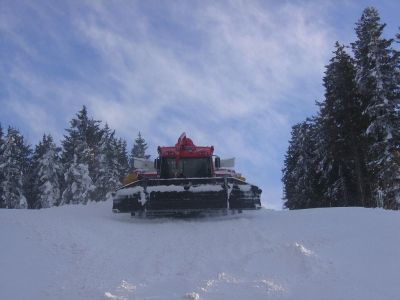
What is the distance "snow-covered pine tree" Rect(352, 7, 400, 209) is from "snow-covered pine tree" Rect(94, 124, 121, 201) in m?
27.5

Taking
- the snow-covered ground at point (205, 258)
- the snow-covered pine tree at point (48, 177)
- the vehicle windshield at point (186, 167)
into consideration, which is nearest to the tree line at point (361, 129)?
the vehicle windshield at point (186, 167)

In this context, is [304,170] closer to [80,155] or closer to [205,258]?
[80,155]

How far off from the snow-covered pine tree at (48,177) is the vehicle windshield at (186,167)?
32.9m

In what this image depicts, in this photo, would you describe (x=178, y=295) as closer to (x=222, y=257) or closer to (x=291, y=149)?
(x=222, y=257)

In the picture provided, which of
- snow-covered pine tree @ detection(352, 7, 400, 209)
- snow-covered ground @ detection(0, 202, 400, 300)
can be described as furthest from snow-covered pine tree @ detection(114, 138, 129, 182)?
snow-covered ground @ detection(0, 202, 400, 300)

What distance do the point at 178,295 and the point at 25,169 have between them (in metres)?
52.8

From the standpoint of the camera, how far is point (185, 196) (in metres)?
14.8

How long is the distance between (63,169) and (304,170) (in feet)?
84.6

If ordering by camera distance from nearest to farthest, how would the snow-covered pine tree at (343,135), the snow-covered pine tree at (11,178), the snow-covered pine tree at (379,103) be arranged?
1. the snow-covered pine tree at (379,103)
2. the snow-covered pine tree at (343,135)
3. the snow-covered pine tree at (11,178)

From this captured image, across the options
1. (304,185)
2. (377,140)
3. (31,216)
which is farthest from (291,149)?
(31,216)

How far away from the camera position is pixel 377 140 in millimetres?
28375

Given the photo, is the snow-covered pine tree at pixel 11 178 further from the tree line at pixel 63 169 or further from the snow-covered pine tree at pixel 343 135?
the snow-covered pine tree at pixel 343 135

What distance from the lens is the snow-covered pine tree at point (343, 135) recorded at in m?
31.0

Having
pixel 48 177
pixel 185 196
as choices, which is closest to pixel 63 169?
pixel 48 177
